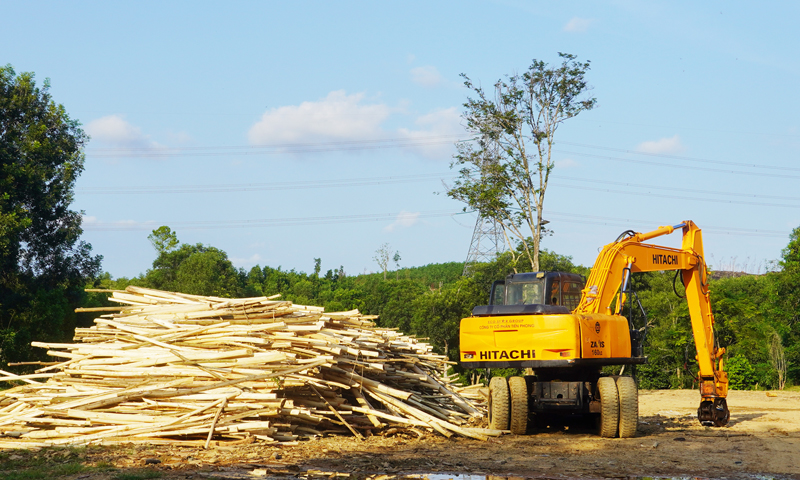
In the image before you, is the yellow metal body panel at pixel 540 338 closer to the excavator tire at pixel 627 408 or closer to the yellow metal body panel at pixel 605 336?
the yellow metal body panel at pixel 605 336

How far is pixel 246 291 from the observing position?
66.3m

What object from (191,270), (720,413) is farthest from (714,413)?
(191,270)

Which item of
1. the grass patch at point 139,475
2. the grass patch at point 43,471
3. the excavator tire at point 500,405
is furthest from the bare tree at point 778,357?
the grass patch at point 43,471

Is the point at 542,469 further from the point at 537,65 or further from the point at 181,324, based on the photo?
the point at 537,65

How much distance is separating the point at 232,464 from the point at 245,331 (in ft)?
10.2

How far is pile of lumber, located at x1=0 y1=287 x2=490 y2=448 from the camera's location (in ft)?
34.3

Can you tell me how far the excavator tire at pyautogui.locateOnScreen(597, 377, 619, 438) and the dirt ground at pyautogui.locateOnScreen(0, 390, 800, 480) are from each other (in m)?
0.29

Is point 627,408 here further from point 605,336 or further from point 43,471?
point 43,471

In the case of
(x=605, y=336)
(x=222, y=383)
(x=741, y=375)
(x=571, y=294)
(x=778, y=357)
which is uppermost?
(x=571, y=294)

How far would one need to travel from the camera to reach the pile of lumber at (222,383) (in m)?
10.5

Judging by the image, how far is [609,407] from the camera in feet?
41.2

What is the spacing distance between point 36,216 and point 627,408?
91.4ft

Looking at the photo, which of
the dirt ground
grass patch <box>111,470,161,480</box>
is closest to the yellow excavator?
the dirt ground

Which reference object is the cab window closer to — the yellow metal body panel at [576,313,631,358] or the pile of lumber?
the yellow metal body panel at [576,313,631,358]
